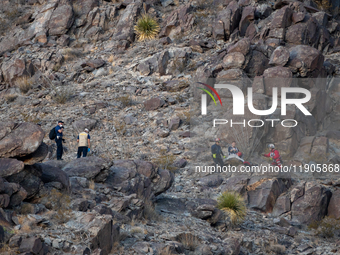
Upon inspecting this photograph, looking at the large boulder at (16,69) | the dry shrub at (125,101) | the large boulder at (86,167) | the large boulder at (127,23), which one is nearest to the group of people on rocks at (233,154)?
the large boulder at (86,167)

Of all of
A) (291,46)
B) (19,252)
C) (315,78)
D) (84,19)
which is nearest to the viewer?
(19,252)

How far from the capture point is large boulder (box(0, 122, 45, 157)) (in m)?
8.19

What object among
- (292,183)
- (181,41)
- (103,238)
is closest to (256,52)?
(181,41)

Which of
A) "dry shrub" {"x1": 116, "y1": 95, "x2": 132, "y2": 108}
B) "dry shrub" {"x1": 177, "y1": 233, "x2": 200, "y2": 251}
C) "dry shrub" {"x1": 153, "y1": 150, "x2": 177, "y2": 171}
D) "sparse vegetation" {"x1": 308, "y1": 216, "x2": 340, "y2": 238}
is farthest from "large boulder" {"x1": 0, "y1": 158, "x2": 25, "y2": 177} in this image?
"dry shrub" {"x1": 116, "y1": 95, "x2": 132, "y2": 108}

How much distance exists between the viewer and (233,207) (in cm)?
1212

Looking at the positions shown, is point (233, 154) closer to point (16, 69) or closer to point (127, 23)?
point (127, 23)

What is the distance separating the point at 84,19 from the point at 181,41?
8506 mm

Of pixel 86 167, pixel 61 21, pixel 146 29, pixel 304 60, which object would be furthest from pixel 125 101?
pixel 61 21

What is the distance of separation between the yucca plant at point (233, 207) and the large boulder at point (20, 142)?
21.5 feet

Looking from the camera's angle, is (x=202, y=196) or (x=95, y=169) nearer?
(x=95, y=169)

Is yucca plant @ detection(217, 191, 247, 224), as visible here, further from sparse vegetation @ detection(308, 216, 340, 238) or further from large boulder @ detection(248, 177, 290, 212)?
sparse vegetation @ detection(308, 216, 340, 238)

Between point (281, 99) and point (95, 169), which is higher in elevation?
point (281, 99)

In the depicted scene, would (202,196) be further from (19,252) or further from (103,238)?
(19,252)

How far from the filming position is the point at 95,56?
26.0 metres
